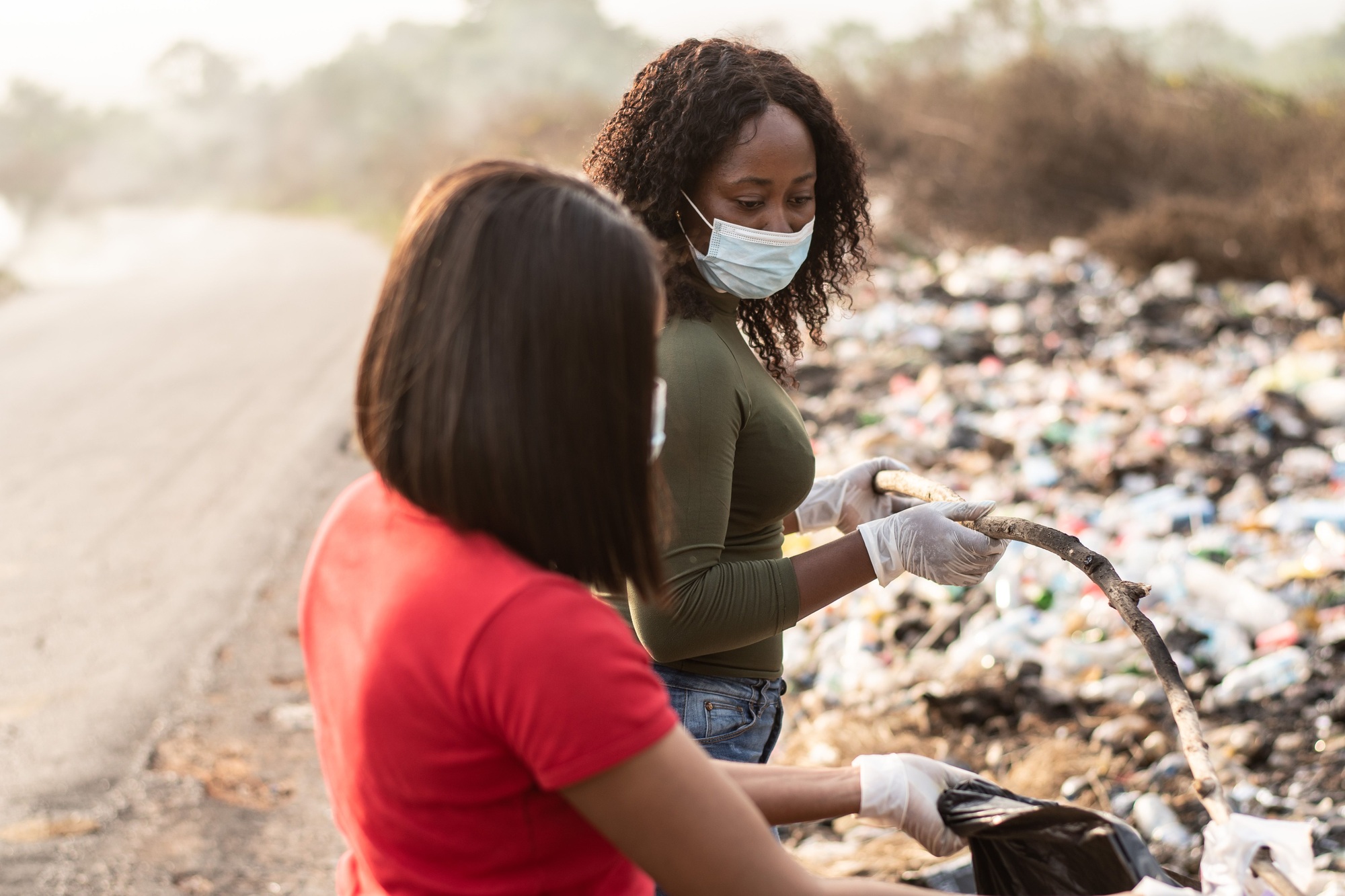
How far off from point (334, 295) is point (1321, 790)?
424 inches

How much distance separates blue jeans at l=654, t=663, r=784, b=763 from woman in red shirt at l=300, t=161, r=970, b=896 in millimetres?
639

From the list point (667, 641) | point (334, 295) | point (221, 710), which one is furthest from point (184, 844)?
point (334, 295)

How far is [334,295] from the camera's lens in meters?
12.0

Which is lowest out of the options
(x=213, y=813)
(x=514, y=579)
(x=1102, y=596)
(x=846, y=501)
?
(x=213, y=813)

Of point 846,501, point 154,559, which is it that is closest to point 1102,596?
point 846,501

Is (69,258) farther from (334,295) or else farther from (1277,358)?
(1277,358)

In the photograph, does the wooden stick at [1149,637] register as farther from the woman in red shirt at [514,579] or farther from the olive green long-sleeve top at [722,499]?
the woman in red shirt at [514,579]

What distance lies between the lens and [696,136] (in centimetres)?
188

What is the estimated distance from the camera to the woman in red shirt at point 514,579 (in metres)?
0.99

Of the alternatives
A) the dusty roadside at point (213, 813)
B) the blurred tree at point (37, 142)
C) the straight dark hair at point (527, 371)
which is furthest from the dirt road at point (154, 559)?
the blurred tree at point (37, 142)

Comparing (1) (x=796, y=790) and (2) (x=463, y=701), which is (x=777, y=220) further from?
(2) (x=463, y=701)

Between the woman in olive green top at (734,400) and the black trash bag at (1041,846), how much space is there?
0.39 m

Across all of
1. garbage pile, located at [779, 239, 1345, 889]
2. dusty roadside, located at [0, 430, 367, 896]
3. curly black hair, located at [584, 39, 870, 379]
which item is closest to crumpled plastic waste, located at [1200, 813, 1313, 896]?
curly black hair, located at [584, 39, 870, 379]

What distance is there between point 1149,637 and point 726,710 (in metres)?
0.64
